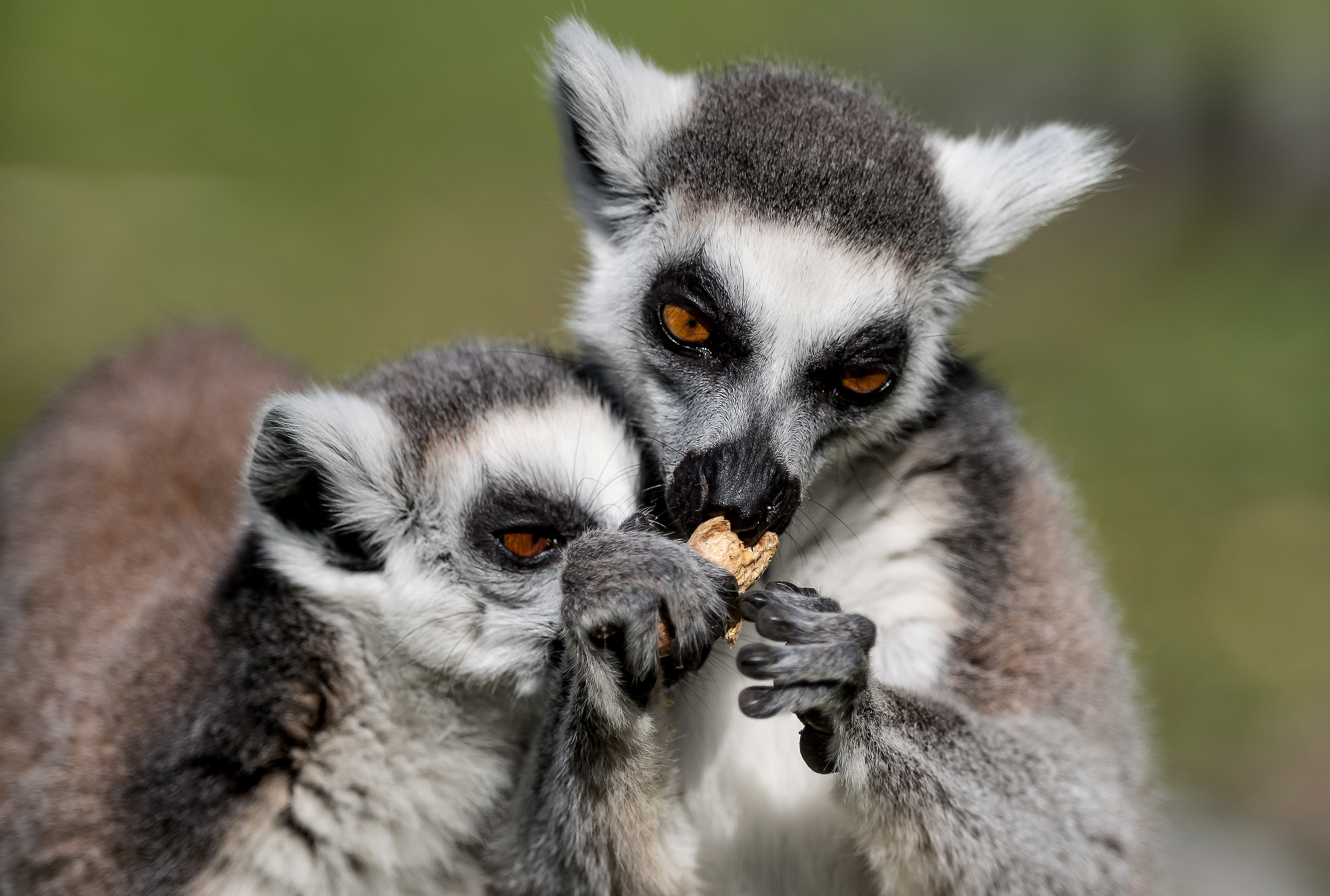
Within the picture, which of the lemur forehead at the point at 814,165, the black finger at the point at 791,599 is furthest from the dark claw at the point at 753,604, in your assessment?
the lemur forehead at the point at 814,165

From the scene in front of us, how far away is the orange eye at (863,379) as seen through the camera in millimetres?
2729

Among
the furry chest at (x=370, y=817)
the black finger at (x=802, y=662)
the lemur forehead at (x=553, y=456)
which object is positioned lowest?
the furry chest at (x=370, y=817)

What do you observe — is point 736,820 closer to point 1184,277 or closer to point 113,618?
point 113,618

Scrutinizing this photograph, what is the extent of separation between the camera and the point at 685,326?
9.11 feet

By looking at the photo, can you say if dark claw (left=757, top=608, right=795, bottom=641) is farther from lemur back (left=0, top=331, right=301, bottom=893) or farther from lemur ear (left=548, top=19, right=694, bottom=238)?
lemur back (left=0, top=331, right=301, bottom=893)

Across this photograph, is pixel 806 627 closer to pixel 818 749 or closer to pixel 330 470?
pixel 818 749

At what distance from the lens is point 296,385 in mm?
4203

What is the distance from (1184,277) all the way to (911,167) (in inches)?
345

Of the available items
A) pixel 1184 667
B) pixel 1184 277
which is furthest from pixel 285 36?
pixel 1184 667

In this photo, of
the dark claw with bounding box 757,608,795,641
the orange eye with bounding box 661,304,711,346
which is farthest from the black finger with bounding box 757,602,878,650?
the orange eye with bounding box 661,304,711,346

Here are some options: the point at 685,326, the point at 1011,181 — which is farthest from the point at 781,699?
the point at 1011,181

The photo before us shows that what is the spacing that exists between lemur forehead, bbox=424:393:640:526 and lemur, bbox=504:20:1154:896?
101 millimetres

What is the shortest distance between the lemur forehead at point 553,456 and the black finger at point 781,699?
23.6 inches

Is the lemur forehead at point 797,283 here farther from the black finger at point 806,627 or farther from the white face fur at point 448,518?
the black finger at point 806,627
